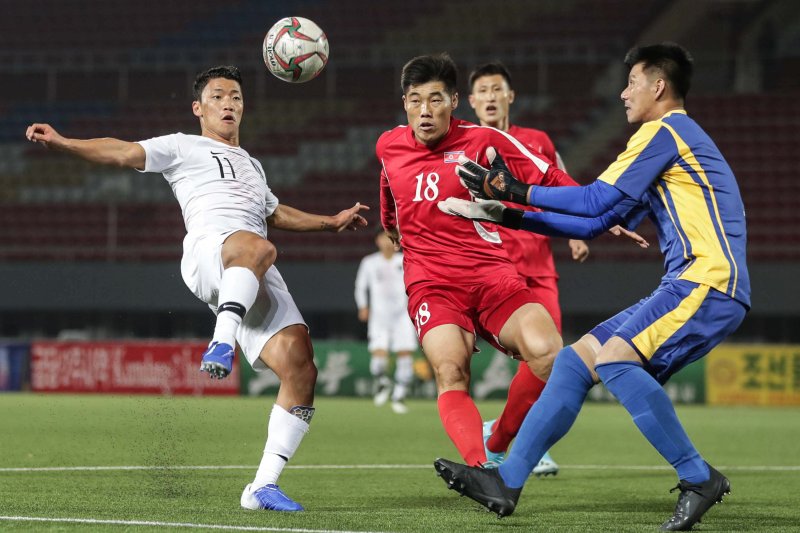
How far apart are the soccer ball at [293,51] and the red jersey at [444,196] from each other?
0.81m

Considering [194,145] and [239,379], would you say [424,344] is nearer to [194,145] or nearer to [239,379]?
[194,145]

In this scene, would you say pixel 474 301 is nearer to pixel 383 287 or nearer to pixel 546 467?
pixel 546 467

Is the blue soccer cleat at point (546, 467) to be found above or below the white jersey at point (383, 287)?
below

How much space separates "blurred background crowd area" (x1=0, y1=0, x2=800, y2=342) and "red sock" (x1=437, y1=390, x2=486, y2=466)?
14062 mm

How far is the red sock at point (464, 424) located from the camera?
Answer: 17.3ft

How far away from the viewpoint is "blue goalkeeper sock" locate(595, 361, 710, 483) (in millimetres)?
4746

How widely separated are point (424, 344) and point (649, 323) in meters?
1.37

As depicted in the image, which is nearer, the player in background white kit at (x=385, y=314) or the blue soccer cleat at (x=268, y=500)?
the blue soccer cleat at (x=268, y=500)

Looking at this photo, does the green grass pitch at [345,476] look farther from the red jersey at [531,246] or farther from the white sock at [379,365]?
the white sock at [379,365]

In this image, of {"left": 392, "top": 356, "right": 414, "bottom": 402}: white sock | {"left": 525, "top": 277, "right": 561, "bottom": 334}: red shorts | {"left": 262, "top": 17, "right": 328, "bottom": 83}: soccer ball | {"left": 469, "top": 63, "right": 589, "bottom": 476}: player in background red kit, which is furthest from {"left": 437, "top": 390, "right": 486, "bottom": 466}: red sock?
{"left": 392, "top": 356, "right": 414, "bottom": 402}: white sock

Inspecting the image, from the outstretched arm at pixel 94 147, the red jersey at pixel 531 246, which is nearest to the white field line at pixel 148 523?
the outstretched arm at pixel 94 147

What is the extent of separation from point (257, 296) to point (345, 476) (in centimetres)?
191

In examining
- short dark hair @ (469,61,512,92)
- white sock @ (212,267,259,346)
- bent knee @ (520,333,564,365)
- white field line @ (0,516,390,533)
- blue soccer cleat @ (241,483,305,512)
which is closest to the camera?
white field line @ (0,516,390,533)

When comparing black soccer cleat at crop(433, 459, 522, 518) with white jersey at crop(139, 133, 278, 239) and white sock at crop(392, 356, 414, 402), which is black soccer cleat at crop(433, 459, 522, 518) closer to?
white jersey at crop(139, 133, 278, 239)
